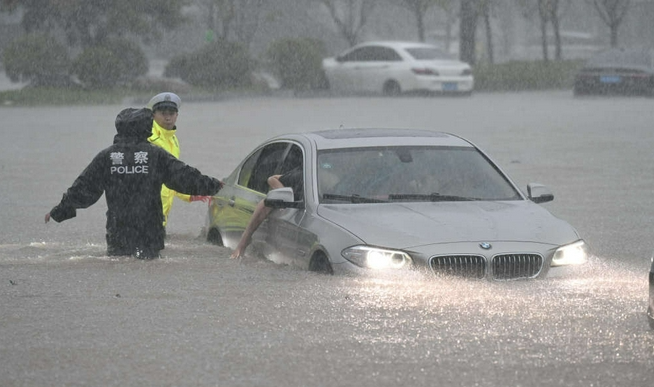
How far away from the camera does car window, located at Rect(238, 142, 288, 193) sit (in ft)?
35.3

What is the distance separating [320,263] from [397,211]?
625mm

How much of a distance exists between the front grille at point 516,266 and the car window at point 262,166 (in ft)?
7.94

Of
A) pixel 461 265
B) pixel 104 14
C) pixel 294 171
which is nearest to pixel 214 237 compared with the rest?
pixel 294 171

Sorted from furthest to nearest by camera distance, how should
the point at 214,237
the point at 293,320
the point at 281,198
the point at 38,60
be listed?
the point at 38,60, the point at 214,237, the point at 281,198, the point at 293,320

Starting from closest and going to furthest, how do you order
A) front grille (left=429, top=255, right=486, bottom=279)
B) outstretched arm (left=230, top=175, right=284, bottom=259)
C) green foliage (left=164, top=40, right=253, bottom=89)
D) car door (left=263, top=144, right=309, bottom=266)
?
front grille (left=429, top=255, right=486, bottom=279) → car door (left=263, top=144, right=309, bottom=266) → outstretched arm (left=230, top=175, right=284, bottom=259) → green foliage (left=164, top=40, right=253, bottom=89)

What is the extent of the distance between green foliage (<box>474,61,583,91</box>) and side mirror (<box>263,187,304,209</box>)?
34472 millimetres

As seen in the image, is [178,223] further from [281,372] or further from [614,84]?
[614,84]

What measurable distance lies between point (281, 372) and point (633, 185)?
441 inches

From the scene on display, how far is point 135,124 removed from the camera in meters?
9.80

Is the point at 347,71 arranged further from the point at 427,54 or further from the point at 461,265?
the point at 461,265

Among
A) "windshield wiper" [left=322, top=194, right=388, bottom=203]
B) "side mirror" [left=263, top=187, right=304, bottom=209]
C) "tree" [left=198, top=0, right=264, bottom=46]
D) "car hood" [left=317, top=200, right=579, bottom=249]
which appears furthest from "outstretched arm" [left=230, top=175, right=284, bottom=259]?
"tree" [left=198, top=0, right=264, bottom=46]

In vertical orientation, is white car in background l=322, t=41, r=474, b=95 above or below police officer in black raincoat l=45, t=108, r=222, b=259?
above

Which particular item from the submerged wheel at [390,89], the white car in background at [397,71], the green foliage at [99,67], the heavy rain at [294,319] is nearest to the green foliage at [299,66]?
the white car in background at [397,71]

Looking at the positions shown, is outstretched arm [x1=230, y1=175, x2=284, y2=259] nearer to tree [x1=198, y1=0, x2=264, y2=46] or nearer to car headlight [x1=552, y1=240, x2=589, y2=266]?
car headlight [x1=552, y1=240, x2=589, y2=266]
